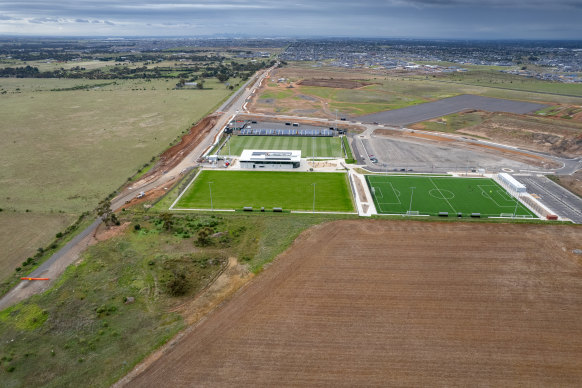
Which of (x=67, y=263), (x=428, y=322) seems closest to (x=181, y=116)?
(x=67, y=263)

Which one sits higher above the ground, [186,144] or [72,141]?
[186,144]

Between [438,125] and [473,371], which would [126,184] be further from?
[438,125]

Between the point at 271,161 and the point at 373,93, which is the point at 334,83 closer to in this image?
the point at 373,93

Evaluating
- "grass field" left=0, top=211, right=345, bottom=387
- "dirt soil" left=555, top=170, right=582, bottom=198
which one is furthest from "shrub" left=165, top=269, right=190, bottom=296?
"dirt soil" left=555, top=170, right=582, bottom=198

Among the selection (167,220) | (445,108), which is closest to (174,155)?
(167,220)

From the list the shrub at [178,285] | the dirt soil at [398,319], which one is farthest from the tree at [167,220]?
the dirt soil at [398,319]

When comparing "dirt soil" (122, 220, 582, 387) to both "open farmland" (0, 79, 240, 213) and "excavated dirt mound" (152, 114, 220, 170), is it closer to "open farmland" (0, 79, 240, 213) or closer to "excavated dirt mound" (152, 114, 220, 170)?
"open farmland" (0, 79, 240, 213)
